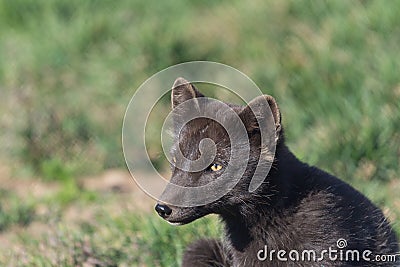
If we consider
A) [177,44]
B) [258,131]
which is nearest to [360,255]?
[258,131]

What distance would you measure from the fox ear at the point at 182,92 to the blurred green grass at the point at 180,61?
1.19m

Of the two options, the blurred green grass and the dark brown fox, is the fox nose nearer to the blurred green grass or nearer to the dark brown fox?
the dark brown fox

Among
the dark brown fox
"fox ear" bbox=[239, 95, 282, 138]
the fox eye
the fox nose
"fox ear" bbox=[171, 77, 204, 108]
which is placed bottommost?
the dark brown fox

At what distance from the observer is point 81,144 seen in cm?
890

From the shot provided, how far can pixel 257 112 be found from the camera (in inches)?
191

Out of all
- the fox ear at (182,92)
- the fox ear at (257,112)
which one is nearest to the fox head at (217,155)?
the fox ear at (257,112)

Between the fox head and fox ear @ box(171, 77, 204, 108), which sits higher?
fox ear @ box(171, 77, 204, 108)

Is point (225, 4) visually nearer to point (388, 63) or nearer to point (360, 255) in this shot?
point (388, 63)

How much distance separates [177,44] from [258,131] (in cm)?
471

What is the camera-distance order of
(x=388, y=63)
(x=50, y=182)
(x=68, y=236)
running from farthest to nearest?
(x=50, y=182)
(x=388, y=63)
(x=68, y=236)

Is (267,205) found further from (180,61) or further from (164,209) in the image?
(180,61)

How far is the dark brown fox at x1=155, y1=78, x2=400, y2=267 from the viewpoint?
493 centimetres

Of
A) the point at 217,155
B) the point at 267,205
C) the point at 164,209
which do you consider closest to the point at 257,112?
the point at 217,155

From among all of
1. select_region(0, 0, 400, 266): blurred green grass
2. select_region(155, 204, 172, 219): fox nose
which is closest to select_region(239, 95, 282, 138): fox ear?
select_region(155, 204, 172, 219): fox nose
